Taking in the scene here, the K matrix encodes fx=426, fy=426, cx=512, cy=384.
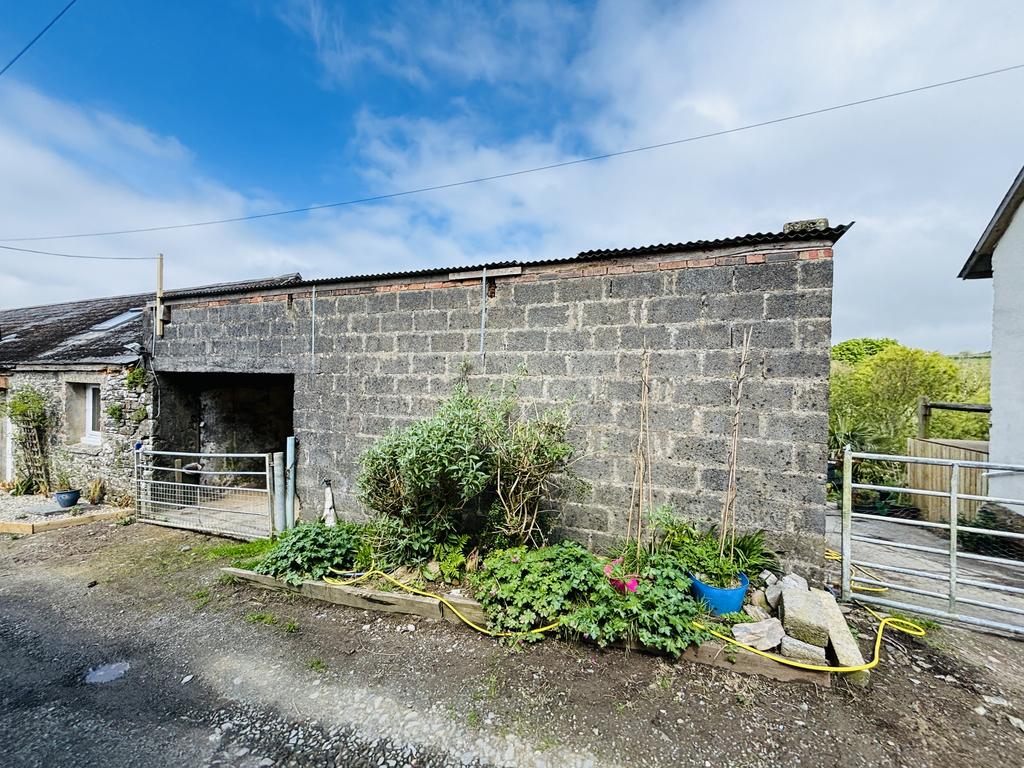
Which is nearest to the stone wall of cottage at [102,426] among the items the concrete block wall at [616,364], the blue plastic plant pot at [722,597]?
the concrete block wall at [616,364]

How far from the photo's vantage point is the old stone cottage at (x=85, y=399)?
6867mm

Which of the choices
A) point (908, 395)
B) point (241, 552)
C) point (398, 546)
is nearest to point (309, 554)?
point (398, 546)

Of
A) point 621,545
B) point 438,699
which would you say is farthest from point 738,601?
point 438,699

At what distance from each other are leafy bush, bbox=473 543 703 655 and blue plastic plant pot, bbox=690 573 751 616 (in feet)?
0.39

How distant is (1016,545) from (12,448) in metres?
16.2

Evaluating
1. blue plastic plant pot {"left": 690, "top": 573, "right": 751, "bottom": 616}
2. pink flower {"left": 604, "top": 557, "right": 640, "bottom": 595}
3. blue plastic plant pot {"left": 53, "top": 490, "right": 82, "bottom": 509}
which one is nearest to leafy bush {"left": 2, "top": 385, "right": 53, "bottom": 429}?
blue plastic plant pot {"left": 53, "top": 490, "right": 82, "bottom": 509}

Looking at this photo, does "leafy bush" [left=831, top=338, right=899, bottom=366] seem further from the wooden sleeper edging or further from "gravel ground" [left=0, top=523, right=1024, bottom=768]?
the wooden sleeper edging

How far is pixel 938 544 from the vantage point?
231 inches

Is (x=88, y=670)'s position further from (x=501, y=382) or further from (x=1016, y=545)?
(x=1016, y=545)

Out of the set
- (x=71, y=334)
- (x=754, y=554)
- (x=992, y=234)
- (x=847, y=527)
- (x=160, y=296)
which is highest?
(x=992, y=234)

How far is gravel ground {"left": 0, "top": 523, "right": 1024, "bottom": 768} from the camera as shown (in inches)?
90.8

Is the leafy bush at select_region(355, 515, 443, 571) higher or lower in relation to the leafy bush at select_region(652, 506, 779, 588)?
lower

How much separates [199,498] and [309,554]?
3179 millimetres

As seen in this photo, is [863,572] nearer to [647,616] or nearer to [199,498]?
[647,616]
